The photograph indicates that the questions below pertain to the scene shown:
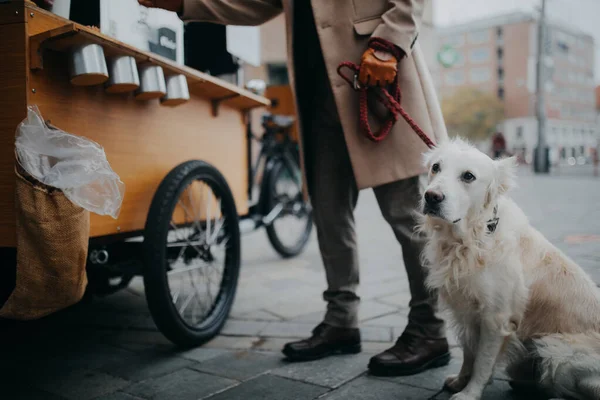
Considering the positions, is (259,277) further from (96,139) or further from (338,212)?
(96,139)

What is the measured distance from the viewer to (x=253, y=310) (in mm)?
3230

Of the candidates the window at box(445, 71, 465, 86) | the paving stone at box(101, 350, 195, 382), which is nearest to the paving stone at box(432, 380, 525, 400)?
the paving stone at box(101, 350, 195, 382)

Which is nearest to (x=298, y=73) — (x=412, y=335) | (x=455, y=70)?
(x=412, y=335)

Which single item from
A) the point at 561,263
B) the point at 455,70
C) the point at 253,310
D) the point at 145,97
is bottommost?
the point at 253,310

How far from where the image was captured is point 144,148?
237 centimetres

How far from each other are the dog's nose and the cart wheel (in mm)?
1119

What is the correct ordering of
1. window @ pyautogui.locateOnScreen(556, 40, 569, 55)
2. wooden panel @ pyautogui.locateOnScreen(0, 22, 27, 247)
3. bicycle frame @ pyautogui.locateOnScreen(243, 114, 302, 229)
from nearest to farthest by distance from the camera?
wooden panel @ pyautogui.locateOnScreen(0, 22, 27, 247), bicycle frame @ pyautogui.locateOnScreen(243, 114, 302, 229), window @ pyautogui.locateOnScreen(556, 40, 569, 55)

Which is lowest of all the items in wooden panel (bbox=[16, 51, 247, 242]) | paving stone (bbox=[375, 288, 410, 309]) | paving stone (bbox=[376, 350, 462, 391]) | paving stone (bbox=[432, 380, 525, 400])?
paving stone (bbox=[376, 350, 462, 391])

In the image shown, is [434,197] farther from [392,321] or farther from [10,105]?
[10,105]

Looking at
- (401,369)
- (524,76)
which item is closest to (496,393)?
(401,369)

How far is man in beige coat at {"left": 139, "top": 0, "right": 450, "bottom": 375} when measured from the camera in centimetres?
212

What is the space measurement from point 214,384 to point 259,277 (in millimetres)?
2068

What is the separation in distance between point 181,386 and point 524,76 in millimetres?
73916

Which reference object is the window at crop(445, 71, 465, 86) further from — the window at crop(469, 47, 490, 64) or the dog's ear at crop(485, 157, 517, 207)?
the dog's ear at crop(485, 157, 517, 207)
